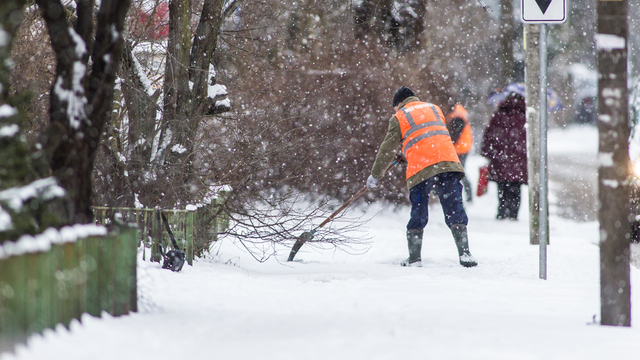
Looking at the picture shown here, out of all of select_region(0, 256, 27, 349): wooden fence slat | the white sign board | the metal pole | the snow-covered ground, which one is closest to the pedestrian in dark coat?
the snow-covered ground

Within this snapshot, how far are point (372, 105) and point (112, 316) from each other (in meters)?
7.47

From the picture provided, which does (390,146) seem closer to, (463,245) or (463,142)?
(463,245)

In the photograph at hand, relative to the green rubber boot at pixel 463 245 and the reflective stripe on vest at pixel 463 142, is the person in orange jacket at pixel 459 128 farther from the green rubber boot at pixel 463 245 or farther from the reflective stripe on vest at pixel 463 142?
the green rubber boot at pixel 463 245

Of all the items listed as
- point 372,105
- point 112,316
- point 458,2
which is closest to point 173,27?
point 372,105

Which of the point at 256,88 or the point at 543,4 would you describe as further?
the point at 256,88

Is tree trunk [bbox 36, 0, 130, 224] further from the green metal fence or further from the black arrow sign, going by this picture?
the black arrow sign

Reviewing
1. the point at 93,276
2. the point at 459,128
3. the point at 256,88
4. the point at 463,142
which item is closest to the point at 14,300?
the point at 93,276

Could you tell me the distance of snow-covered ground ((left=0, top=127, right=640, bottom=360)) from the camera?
2699mm

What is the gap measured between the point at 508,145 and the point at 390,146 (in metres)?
4.86

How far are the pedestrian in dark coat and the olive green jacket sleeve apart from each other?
4.73 m

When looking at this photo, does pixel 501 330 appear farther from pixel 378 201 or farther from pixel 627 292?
pixel 378 201

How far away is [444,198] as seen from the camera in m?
6.12

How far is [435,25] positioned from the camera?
45.4 ft

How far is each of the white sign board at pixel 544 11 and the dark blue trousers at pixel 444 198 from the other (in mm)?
1599
